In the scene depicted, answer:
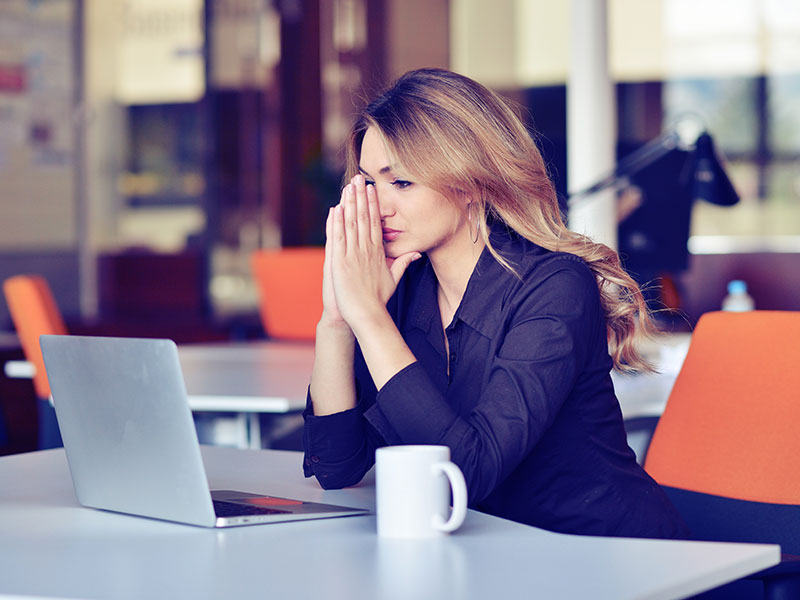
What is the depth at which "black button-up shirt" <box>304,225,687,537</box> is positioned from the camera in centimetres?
135

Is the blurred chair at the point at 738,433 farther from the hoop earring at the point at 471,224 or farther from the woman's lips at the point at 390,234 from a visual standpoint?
the woman's lips at the point at 390,234

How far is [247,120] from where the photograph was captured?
753cm

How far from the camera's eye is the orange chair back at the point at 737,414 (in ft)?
5.36

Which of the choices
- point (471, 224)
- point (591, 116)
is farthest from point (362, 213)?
point (591, 116)

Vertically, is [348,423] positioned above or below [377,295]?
below

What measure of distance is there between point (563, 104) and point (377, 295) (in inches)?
300

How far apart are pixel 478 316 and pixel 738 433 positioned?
444 millimetres

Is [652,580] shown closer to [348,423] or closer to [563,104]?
[348,423]

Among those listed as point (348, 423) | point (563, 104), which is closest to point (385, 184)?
point (348, 423)

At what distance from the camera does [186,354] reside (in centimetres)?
354

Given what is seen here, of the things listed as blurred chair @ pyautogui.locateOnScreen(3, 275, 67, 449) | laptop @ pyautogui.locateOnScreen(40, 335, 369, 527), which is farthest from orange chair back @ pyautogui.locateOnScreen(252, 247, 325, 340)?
laptop @ pyautogui.locateOnScreen(40, 335, 369, 527)

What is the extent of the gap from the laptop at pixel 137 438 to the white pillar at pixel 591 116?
278cm

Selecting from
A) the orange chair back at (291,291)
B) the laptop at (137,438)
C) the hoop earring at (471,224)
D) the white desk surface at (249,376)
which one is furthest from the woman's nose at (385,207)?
the orange chair back at (291,291)

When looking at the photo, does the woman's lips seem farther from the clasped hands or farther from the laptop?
the laptop
